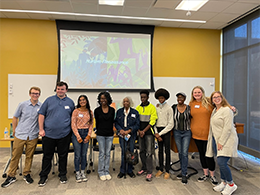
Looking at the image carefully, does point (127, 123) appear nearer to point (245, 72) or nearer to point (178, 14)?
point (178, 14)

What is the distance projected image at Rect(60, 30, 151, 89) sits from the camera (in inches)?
203

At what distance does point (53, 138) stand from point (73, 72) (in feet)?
8.79

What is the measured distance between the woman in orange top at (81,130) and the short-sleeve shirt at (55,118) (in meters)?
0.13

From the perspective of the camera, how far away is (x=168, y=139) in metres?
3.15

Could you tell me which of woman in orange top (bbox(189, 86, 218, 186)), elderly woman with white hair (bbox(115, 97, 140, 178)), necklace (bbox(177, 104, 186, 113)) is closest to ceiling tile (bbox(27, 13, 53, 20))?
elderly woman with white hair (bbox(115, 97, 140, 178))

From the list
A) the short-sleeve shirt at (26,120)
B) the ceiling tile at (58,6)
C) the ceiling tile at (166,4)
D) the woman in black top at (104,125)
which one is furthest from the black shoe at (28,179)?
the ceiling tile at (166,4)

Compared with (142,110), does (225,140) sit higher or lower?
lower

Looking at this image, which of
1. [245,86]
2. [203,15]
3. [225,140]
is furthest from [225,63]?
[225,140]

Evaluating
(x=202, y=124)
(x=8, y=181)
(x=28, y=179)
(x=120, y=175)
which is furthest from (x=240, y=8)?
(x=8, y=181)

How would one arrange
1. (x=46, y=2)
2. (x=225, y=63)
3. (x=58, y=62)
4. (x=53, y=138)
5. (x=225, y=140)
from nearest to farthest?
(x=225, y=140)
(x=53, y=138)
(x=46, y=2)
(x=58, y=62)
(x=225, y=63)

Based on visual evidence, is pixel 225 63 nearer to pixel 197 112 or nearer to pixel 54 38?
pixel 197 112

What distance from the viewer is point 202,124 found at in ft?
9.66

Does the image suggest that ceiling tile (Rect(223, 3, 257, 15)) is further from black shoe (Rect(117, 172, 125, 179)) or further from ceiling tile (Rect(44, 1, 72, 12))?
black shoe (Rect(117, 172, 125, 179))

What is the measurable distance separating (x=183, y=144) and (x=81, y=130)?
5.53 feet
